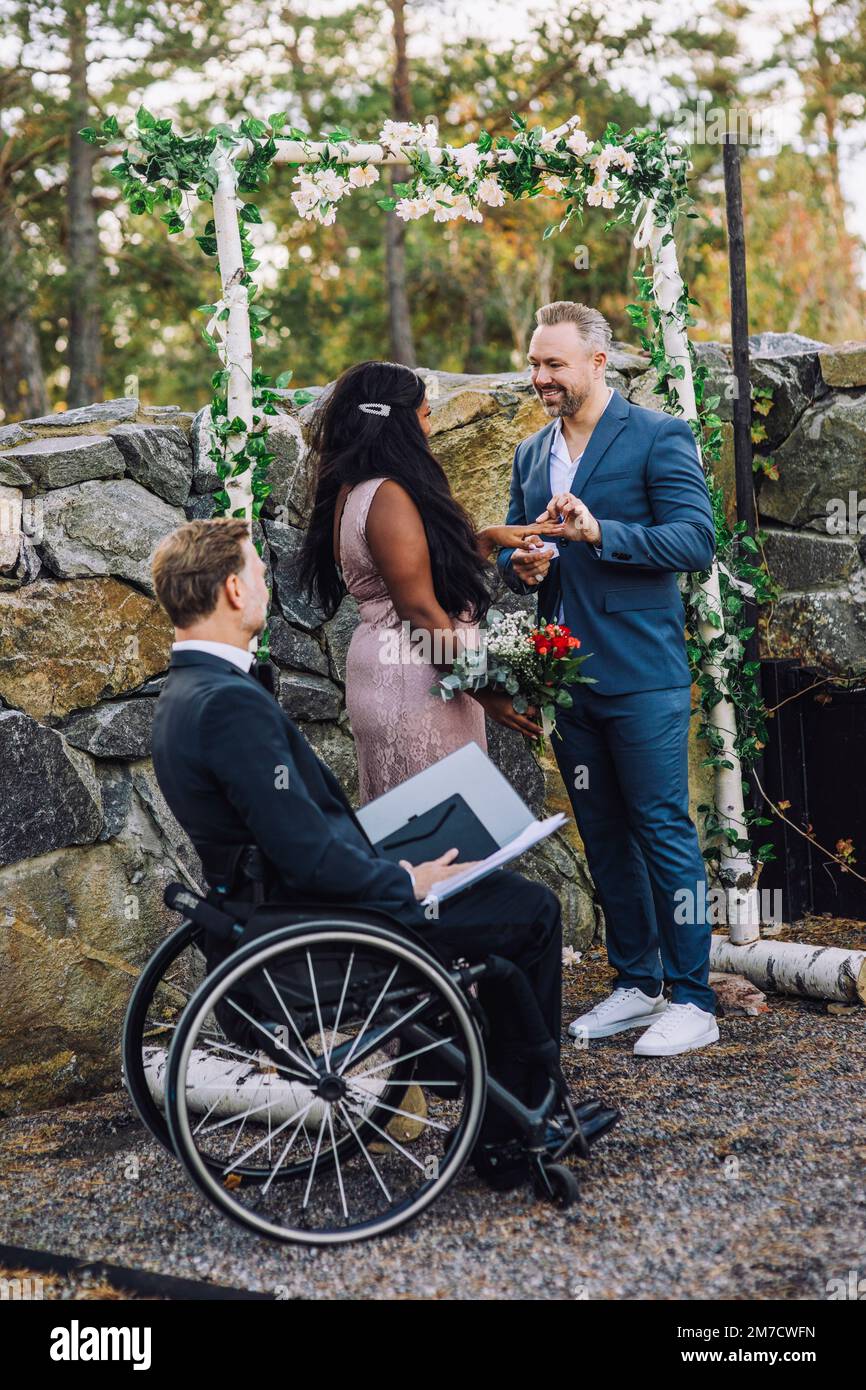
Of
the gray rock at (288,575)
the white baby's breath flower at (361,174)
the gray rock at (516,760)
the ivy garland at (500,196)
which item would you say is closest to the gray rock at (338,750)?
the gray rock at (288,575)

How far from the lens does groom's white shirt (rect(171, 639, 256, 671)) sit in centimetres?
282

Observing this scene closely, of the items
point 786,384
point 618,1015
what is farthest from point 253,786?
point 786,384

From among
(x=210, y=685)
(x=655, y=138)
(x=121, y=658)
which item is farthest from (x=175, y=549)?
(x=655, y=138)

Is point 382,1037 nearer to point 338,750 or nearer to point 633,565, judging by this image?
point 633,565

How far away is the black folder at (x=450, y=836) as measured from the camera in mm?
3090

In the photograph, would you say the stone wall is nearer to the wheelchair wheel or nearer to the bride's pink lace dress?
the bride's pink lace dress

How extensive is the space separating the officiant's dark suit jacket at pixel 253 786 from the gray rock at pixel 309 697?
1633 millimetres

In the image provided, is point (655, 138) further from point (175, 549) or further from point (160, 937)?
point (160, 937)

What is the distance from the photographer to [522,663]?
366cm

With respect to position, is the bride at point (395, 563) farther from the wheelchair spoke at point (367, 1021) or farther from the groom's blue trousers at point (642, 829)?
the wheelchair spoke at point (367, 1021)

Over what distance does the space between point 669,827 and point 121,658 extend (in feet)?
5.44

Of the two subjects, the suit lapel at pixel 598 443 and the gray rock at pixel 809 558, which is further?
the gray rock at pixel 809 558

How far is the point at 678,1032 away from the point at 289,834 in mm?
1760

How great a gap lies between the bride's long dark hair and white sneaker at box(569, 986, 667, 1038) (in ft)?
4.40
